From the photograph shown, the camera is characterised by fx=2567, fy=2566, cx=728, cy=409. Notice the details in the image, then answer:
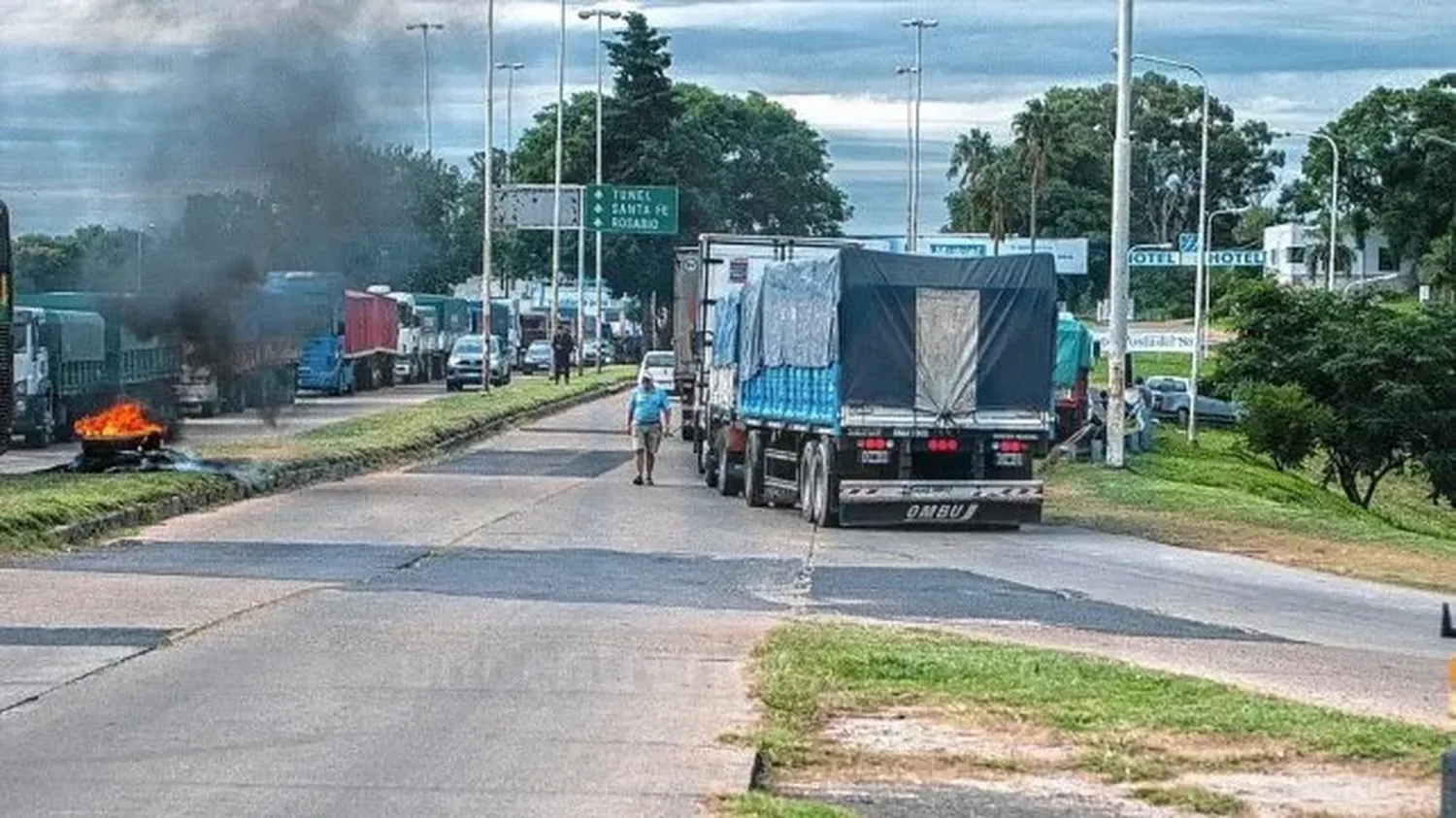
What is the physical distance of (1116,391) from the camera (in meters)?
38.2

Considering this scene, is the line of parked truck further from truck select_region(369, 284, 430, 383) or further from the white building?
the white building

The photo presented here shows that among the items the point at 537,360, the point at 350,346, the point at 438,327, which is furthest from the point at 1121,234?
the point at 537,360

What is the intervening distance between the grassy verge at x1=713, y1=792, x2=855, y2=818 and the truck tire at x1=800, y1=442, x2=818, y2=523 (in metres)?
20.1

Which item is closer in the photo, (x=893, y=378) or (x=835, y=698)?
(x=835, y=698)

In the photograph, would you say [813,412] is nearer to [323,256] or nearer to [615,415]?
[323,256]

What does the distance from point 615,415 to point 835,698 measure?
1999 inches

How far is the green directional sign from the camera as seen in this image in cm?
8281

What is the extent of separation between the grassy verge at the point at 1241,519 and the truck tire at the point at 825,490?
3.48 meters

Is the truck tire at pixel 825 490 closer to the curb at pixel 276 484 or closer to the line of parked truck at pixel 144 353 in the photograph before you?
the curb at pixel 276 484

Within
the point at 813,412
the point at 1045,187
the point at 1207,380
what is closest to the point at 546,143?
the point at 1045,187

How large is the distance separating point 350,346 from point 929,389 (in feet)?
152

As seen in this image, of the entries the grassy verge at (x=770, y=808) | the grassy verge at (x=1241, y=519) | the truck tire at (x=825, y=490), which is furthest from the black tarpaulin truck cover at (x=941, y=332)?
the grassy verge at (x=770, y=808)

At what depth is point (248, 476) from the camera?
111ft

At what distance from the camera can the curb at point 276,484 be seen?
83.4ft
